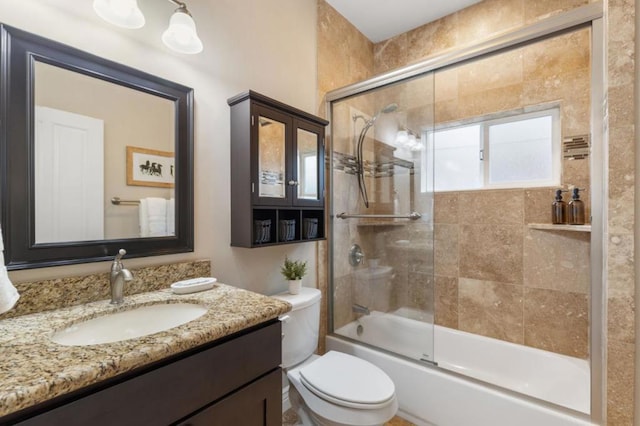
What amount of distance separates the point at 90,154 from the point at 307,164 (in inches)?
42.3

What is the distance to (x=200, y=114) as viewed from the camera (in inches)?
56.5

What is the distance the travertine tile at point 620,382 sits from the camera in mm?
1108

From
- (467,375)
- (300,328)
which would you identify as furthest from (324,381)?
(467,375)

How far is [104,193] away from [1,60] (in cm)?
48

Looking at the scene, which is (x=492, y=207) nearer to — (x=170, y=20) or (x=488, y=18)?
(x=488, y=18)

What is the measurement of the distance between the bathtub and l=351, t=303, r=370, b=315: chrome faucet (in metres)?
0.04

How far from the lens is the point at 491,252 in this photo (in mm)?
2074

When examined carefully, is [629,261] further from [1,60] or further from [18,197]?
[1,60]

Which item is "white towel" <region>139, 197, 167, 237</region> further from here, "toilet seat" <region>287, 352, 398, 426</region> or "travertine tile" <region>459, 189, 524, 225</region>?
"travertine tile" <region>459, 189, 524, 225</region>

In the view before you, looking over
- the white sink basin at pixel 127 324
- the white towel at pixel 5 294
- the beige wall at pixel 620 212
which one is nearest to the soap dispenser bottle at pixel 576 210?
the beige wall at pixel 620 212

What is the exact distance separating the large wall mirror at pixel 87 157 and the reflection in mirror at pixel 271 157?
342 mm

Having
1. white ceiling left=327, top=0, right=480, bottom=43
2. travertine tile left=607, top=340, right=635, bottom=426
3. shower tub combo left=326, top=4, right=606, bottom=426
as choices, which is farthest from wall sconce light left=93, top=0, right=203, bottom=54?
travertine tile left=607, top=340, right=635, bottom=426

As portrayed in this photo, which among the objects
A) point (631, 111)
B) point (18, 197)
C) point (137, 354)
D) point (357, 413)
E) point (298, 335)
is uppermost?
point (631, 111)

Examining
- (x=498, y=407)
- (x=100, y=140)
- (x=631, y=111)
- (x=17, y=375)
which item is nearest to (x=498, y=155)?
(x=631, y=111)
